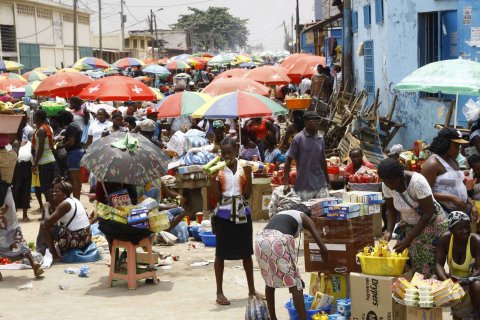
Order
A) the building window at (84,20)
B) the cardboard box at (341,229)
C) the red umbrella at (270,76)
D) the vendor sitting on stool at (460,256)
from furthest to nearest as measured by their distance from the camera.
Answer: the building window at (84,20) → the red umbrella at (270,76) → the cardboard box at (341,229) → the vendor sitting on stool at (460,256)

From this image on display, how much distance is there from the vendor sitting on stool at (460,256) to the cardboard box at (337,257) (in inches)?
36.8

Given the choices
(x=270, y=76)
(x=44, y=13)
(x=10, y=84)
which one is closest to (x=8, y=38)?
(x=44, y=13)

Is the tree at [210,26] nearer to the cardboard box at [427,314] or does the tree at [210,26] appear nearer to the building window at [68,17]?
the building window at [68,17]

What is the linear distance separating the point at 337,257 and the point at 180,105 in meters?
8.69

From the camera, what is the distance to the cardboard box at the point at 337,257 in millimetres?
7414

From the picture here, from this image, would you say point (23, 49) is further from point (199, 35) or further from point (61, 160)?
point (199, 35)

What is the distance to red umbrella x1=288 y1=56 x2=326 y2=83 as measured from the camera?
2591 cm

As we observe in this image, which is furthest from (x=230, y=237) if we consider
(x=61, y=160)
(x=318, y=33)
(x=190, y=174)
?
(x=318, y=33)

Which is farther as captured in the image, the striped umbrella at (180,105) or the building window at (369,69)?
the building window at (369,69)

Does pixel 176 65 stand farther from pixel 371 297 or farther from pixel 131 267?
pixel 371 297

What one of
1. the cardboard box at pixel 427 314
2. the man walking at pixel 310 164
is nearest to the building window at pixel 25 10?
the man walking at pixel 310 164

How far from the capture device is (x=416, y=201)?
681cm

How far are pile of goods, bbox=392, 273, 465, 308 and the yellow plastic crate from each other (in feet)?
1.19

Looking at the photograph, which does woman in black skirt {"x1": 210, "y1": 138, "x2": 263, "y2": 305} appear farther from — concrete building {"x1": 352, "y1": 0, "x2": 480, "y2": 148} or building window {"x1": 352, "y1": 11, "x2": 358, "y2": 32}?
building window {"x1": 352, "y1": 11, "x2": 358, "y2": 32}
